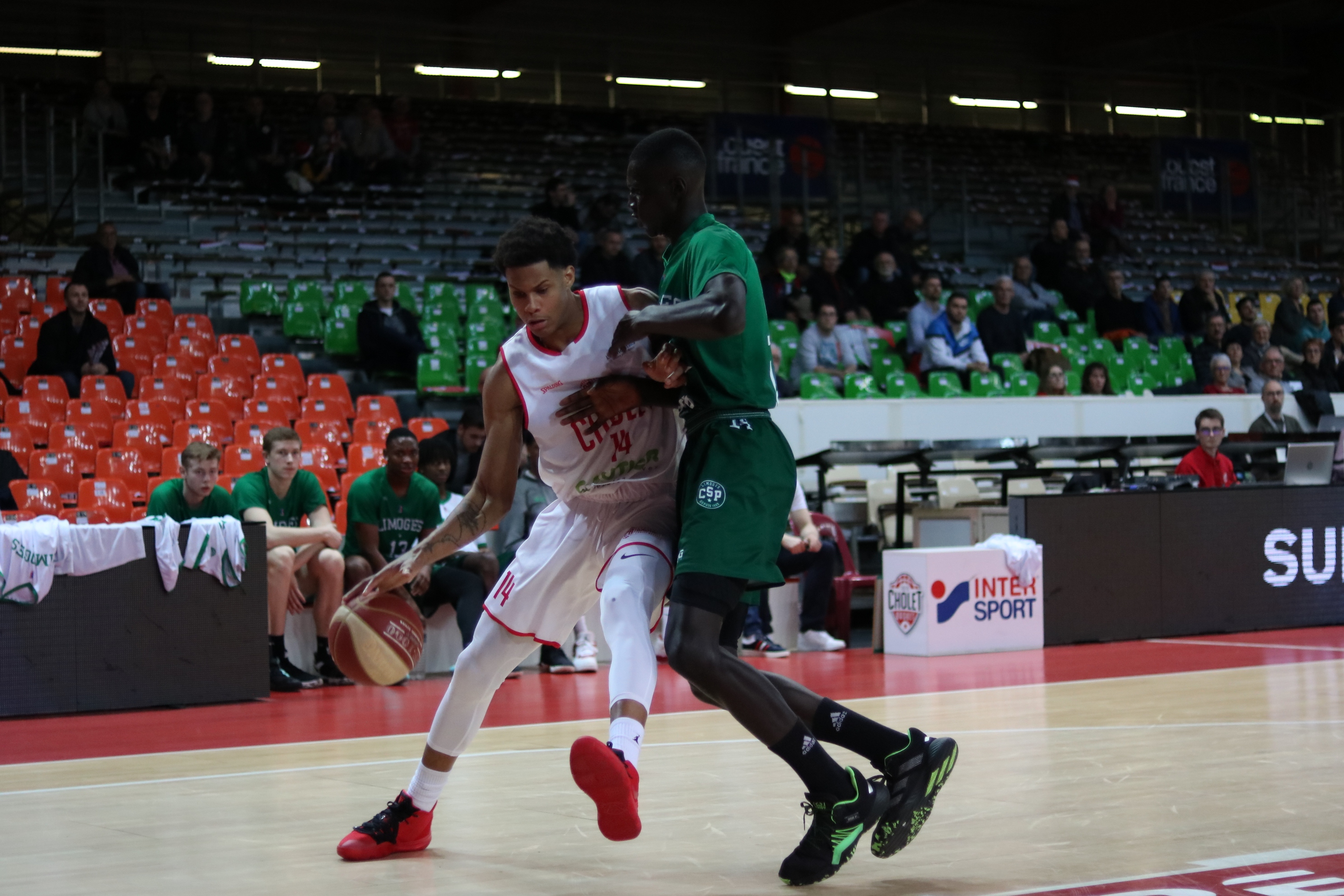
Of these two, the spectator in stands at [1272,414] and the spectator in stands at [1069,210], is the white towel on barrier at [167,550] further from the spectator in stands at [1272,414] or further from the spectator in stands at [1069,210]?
the spectator in stands at [1069,210]

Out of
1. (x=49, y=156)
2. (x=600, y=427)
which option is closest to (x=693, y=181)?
(x=600, y=427)

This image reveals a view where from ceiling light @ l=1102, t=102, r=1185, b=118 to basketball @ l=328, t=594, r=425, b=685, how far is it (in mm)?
23717

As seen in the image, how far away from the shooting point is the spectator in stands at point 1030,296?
17828 millimetres

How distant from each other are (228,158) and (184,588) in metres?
9.54

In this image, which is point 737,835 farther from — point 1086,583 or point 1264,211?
point 1264,211

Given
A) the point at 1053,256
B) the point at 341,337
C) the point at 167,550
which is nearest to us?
the point at 167,550

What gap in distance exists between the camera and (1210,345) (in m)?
16.8

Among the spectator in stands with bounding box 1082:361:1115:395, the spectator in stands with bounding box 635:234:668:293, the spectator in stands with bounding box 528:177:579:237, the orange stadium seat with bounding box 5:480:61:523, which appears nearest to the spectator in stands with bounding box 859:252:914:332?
the spectator in stands with bounding box 1082:361:1115:395

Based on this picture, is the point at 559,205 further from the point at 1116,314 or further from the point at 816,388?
the point at 1116,314

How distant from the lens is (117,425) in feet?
37.9

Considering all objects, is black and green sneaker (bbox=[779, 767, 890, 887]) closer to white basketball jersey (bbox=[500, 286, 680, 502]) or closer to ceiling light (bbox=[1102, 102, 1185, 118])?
white basketball jersey (bbox=[500, 286, 680, 502])

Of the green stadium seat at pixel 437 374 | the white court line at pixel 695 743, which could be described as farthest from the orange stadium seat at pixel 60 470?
the white court line at pixel 695 743

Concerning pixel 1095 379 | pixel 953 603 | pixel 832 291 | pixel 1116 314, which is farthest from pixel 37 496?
pixel 1116 314

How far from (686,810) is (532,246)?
1.92m
